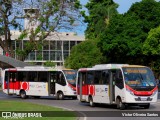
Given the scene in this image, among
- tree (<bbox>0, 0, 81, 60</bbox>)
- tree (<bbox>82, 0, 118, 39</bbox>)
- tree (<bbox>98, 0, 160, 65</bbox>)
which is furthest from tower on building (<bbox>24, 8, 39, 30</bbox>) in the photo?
tree (<bbox>82, 0, 118, 39</bbox>)

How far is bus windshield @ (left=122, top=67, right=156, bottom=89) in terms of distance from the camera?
25.8m

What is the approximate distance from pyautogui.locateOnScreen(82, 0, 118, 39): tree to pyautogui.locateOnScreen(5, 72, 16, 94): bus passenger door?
40832 mm

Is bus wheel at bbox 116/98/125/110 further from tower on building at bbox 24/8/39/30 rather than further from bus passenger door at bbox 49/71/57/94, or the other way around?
tower on building at bbox 24/8/39/30

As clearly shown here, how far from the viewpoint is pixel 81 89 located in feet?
102

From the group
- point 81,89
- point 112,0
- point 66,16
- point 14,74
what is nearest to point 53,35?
point 66,16

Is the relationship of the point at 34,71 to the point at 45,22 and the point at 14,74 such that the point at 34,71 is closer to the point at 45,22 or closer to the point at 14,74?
the point at 14,74

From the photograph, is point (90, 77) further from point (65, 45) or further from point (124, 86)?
point (65, 45)

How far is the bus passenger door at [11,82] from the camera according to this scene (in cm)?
4219

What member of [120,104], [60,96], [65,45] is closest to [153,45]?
[60,96]

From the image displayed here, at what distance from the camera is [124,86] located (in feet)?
84.4

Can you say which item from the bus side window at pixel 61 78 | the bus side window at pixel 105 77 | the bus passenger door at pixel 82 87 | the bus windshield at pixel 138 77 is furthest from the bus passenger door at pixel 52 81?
the bus windshield at pixel 138 77

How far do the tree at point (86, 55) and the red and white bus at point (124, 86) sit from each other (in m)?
54.7

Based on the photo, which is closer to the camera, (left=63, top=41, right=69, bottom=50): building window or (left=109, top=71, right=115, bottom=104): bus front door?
(left=109, top=71, right=115, bottom=104): bus front door

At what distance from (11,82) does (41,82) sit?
426cm
